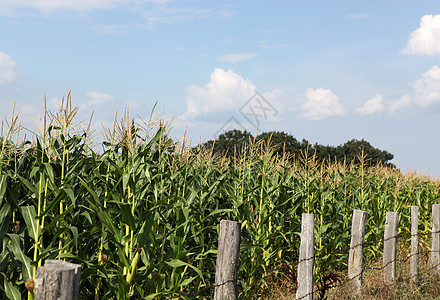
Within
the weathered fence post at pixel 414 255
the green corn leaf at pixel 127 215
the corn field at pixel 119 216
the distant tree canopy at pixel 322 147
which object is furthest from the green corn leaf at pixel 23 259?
the distant tree canopy at pixel 322 147

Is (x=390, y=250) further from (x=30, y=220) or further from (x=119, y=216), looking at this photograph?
(x=30, y=220)

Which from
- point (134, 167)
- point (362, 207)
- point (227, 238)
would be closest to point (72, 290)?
point (227, 238)

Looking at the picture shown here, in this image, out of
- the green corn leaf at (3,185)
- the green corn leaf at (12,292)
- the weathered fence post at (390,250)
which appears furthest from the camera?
the weathered fence post at (390,250)

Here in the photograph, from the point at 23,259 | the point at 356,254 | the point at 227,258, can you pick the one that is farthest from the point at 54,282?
the point at 356,254

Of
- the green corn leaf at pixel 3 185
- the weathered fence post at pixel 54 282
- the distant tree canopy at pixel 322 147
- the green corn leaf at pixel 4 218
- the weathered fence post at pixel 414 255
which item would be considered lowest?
the weathered fence post at pixel 414 255

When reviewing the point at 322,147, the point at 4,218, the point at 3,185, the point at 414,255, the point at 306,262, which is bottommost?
the point at 414,255

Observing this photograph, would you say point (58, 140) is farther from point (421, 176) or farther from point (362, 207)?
point (421, 176)

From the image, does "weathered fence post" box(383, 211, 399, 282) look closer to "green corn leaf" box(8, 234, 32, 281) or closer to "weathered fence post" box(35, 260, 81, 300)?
"green corn leaf" box(8, 234, 32, 281)

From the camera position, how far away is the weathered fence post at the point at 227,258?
4.77 meters

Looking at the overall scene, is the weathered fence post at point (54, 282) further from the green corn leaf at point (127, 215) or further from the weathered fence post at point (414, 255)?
the weathered fence post at point (414, 255)

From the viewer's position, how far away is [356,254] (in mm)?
7699

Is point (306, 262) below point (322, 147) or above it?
below

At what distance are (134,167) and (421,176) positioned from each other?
1544 cm

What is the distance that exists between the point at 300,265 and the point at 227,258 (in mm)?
1727
